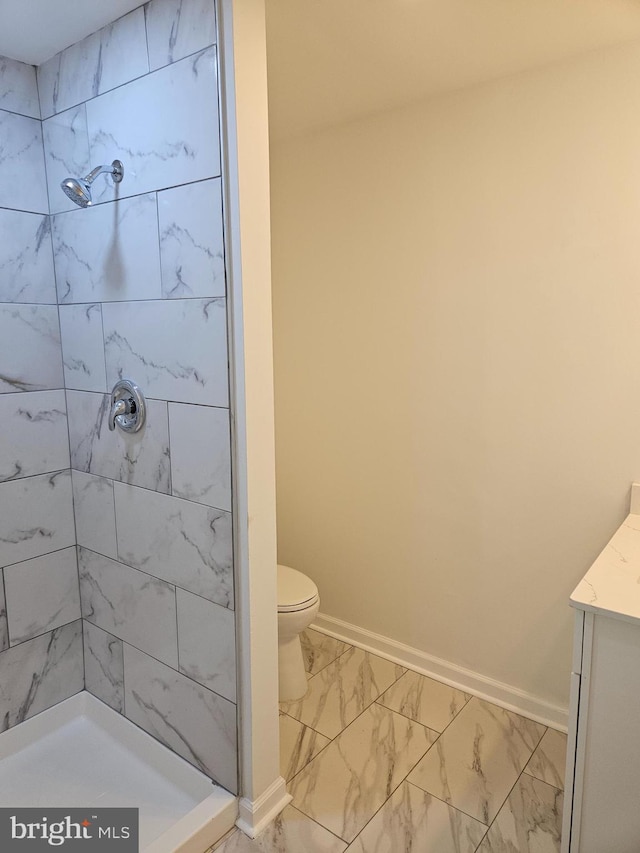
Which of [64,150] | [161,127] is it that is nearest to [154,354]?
[161,127]

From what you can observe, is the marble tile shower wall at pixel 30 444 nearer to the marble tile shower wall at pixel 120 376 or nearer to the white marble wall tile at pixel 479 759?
the marble tile shower wall at pixel 120 376

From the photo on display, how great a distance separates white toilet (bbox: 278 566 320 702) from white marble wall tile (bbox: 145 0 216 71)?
182 cm

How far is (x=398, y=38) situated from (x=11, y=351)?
5.27ft

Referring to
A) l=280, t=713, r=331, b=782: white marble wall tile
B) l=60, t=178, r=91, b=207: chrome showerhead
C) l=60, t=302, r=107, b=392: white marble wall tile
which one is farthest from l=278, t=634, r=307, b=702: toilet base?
l=60, t=178, r=91, b=207: chrome showerhead

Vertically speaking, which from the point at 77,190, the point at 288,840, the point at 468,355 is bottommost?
the point at 288,840

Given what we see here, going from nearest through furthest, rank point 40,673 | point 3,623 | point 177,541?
point 177,541, point 3,623, point 40,673

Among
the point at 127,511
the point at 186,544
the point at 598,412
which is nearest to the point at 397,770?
the point at 186,544

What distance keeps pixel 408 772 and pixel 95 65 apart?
247 centimetres

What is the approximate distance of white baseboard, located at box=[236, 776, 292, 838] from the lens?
1.77 metres

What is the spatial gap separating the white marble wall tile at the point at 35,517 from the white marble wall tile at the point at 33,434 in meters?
0.04

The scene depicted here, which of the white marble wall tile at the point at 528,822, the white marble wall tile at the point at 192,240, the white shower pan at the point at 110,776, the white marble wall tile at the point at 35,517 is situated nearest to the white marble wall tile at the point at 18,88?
the white marble wall tile at the point at 192,240

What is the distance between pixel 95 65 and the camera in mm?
1783

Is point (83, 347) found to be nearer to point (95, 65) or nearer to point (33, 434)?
point (33, 434)

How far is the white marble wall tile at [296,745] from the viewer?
2.02 m
